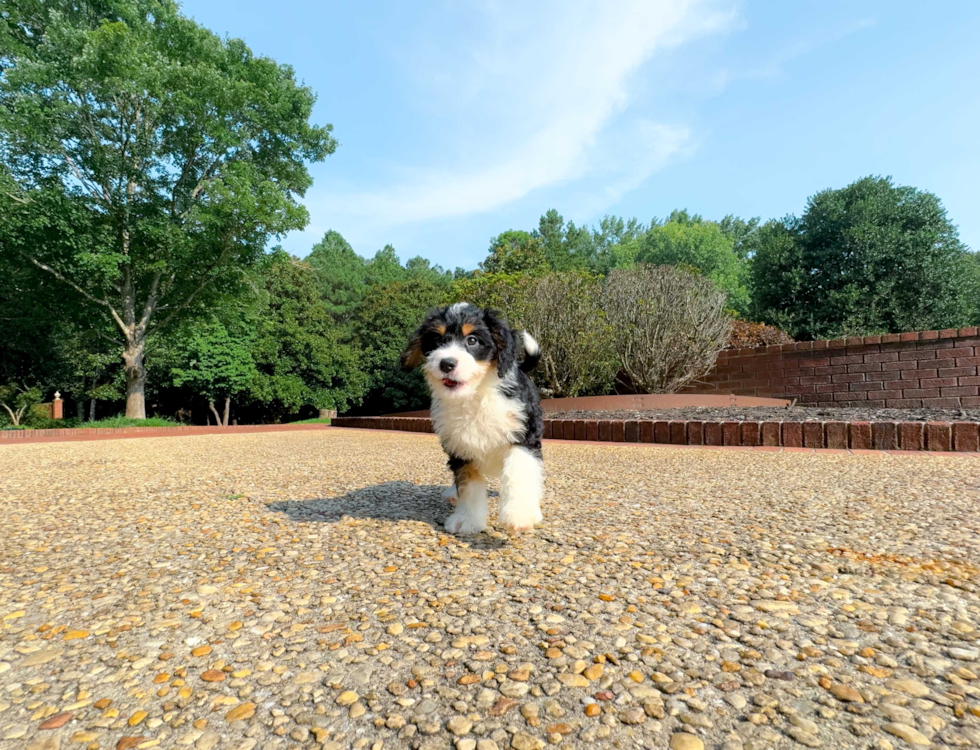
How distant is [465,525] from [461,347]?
1.01 m

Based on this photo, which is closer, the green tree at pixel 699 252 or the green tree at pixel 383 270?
the green tree at pixel 383 270

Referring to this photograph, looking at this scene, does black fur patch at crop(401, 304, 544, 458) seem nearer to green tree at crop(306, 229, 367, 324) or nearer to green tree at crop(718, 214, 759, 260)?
green tree at crop(306, 229, 367, 324)

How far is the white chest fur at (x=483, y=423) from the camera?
3004mm

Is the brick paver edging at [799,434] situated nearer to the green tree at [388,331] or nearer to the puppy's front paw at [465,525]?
the puppy's front paw at [465,525]

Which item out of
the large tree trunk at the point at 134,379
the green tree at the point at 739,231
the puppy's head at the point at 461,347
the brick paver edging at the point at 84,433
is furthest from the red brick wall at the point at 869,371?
the green tree at the point at 739,231

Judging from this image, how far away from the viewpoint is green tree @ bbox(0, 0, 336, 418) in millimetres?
15375

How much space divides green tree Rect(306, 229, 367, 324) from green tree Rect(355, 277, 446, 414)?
5466mm

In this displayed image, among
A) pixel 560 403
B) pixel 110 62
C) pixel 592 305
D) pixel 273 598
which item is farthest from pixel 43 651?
pixel 110 62

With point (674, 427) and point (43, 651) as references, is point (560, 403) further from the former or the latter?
point (43, 651)

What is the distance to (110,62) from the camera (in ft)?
50.3

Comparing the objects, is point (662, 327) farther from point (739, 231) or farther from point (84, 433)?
point (739, 231)

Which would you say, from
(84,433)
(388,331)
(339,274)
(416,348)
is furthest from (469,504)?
(339,274)

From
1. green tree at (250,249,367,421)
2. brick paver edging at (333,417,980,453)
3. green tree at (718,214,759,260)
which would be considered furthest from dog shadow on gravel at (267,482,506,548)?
green tree at (718,214,759,260)

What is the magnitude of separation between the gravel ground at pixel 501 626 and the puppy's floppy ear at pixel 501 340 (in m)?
0.95
